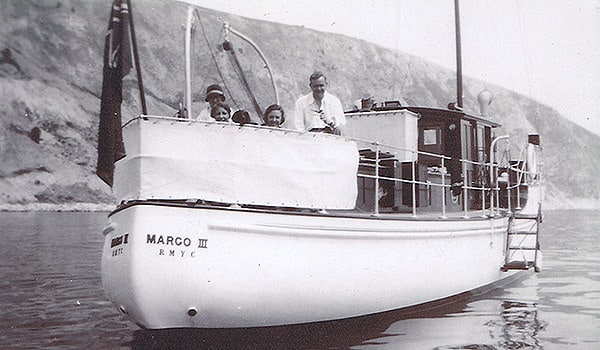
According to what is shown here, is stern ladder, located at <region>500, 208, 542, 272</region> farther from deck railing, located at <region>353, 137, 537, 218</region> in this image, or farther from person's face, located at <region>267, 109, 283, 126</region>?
person's face, located at <region>267, 109, 283, 126</region>

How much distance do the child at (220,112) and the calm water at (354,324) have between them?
2483mm

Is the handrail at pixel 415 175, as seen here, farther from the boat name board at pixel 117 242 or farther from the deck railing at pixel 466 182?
the boat name board at pixel 117 242

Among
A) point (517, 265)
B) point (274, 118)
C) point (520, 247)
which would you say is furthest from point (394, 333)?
point (520, 247)

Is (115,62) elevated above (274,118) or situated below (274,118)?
above

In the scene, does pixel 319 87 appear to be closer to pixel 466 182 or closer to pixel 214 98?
pixel 214 98

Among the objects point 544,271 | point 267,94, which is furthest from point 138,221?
point 267,94

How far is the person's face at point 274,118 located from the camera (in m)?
8.04

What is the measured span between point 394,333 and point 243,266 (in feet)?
8.46

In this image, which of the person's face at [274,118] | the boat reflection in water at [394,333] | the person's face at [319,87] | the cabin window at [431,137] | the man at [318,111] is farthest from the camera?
the cabin window at [431,137]

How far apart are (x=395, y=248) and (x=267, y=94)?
71.1 metres

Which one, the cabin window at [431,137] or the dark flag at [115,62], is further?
the cabin window at [431,137]

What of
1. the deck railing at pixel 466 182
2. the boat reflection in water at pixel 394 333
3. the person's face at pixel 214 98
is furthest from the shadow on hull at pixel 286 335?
the person's face at pixel 214 98

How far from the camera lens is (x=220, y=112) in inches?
310

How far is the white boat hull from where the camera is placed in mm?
6691
